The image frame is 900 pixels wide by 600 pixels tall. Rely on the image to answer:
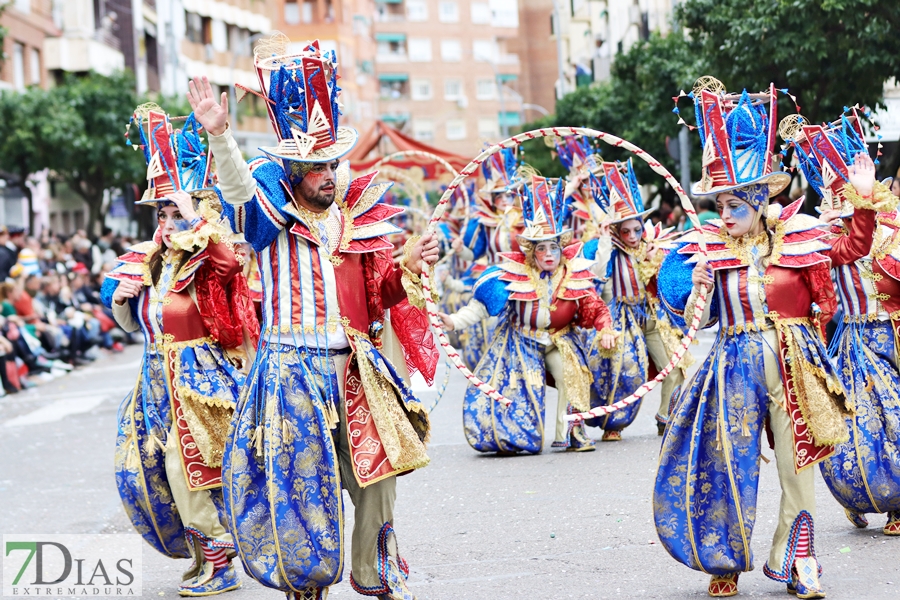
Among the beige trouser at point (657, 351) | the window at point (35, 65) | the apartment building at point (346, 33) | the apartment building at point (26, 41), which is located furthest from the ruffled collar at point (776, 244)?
the apartment building at point (346, 33)

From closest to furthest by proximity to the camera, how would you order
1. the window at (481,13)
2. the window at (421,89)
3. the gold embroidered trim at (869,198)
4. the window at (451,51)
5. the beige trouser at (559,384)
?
the gold embroidered trim at (869,198)
the beige trouser at (559,384)
the window at (421,89)
the window at (451,51)
the window at (481,13)

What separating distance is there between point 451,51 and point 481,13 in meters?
4.91

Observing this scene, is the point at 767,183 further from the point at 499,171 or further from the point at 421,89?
the point at 421,89

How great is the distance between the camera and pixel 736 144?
632 cm

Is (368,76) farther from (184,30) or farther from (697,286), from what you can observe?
(697,286)

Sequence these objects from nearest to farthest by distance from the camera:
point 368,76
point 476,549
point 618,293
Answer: point 476,549 < point 618,293 < point 368,76

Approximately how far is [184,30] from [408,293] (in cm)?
5562

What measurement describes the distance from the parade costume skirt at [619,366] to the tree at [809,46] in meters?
6.21

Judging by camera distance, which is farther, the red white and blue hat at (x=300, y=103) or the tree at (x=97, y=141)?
the tree at (x=97, y=141)

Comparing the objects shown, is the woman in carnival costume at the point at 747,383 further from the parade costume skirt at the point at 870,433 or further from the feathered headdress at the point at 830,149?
the feathered headdress at the point at 830,149

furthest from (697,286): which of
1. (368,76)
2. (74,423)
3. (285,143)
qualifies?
(368,76)

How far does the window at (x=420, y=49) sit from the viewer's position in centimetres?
10388

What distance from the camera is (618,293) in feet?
38.1

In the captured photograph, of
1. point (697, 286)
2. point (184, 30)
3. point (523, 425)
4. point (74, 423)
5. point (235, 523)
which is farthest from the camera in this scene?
point (184, 30)
